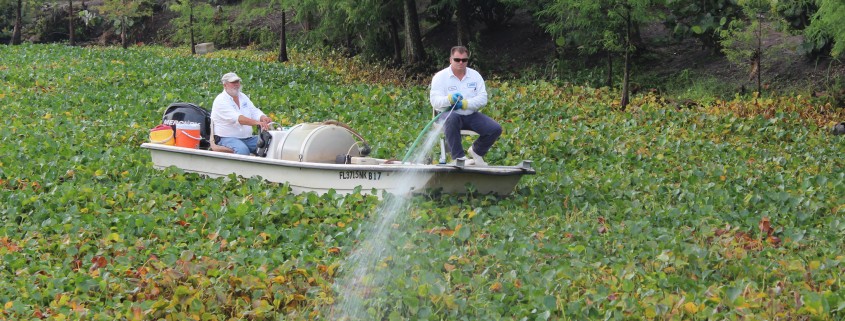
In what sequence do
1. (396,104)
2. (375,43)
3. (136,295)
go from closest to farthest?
(136,295), (396,104), (375,43)

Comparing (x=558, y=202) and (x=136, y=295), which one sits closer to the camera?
(x=136, y=295)

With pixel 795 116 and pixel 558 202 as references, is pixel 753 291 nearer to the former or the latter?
pixel 558 202

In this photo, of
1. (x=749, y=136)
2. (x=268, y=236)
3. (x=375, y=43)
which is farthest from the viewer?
(x=375, y=43)

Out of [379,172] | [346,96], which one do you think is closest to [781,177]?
[379,172]

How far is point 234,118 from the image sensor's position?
1257 cm

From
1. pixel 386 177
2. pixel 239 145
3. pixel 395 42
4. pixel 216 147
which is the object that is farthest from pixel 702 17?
pixel 386 177

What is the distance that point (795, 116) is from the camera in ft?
56.2

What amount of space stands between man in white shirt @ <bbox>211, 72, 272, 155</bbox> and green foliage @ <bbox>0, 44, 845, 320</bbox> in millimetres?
625

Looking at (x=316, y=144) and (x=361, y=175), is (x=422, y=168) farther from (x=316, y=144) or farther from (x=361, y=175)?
(x=316, y=144)

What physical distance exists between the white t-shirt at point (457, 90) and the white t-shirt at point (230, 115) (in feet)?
8.86

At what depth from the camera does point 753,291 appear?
288 inches

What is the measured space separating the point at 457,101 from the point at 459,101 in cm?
3

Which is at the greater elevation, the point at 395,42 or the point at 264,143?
the point at 395,42

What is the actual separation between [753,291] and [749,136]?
9454 millimetres
